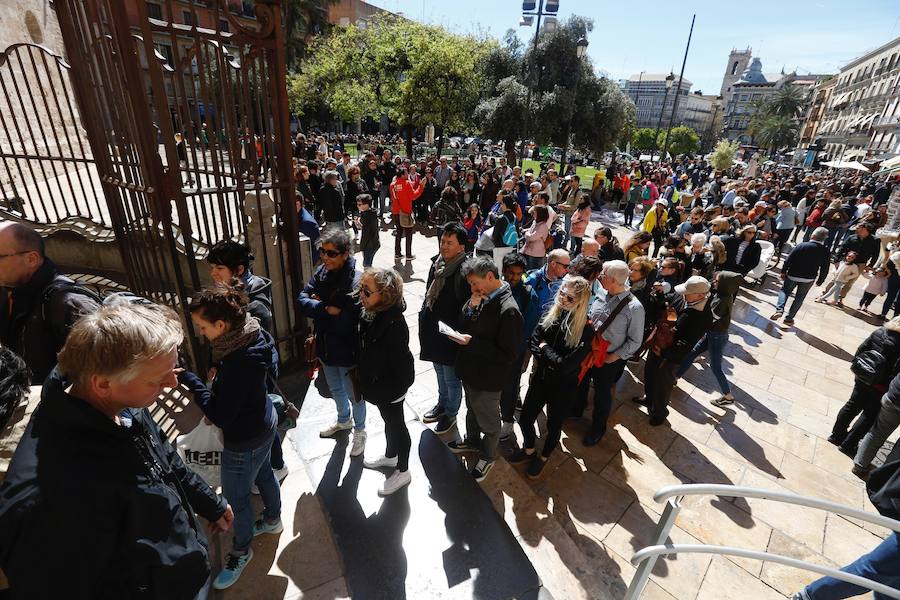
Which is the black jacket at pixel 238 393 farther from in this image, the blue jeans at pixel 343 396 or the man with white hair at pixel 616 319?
the man with white hair at pixel 616 319

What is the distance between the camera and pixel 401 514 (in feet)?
10.1

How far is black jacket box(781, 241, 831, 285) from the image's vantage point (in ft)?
21.7

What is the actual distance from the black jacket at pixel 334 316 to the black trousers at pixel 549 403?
153 cm

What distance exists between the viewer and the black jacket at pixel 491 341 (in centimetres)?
294

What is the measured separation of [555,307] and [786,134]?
82480 mm

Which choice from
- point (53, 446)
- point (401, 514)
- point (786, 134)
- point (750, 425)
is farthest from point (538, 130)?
point (786, 134)

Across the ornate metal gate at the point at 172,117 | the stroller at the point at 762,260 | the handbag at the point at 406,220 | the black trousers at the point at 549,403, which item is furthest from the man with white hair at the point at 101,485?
the stroller at the point at 762,260

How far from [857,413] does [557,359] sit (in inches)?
146

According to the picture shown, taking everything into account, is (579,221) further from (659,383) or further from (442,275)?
(442,275)

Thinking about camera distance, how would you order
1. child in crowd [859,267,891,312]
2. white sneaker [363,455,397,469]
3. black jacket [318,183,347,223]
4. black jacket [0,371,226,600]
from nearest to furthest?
black jacket [0,371,226,600]
white sneaker [363,455,397,469]
black jacket [318,183,347,223]
child in crowd [859,267,891,312]

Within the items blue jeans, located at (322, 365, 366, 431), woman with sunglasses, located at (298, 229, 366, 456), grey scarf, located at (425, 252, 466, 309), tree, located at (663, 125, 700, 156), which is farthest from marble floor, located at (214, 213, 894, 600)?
tree, located at (663, 125, 700, 156)

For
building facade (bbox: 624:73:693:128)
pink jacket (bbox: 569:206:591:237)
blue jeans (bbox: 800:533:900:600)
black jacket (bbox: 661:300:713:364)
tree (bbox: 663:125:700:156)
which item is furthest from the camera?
building facade (bbox: 624:73:693:128)

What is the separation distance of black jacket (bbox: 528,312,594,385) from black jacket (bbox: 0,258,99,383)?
9.74 ft

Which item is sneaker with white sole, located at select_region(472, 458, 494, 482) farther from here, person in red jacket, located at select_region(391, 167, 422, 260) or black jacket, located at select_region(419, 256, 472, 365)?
person in red jacket, located at select_region(391, 167, 422, 260)
